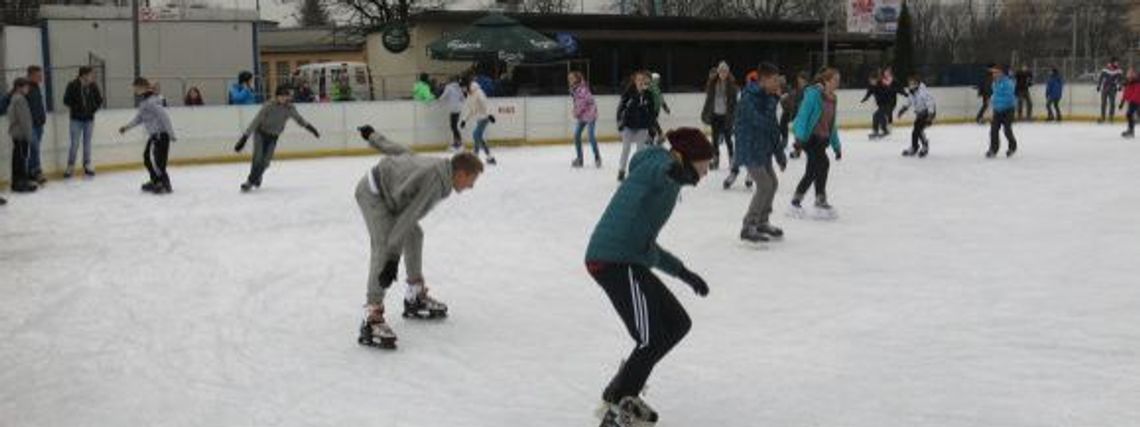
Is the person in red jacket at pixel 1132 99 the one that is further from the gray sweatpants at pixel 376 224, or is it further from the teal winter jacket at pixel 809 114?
the gray sweatpants at pixel 376 224

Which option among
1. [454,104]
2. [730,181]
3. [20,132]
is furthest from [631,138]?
[454,104]

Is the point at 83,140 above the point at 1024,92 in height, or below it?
below

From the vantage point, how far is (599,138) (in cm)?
2197

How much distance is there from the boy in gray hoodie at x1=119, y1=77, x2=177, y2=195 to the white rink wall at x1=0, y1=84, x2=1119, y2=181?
7.72 ft

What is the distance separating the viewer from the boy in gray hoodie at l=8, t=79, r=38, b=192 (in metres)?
13.1

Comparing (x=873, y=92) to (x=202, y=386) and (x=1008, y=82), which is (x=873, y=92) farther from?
(x=202, y=386)

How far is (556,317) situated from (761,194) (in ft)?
10.2

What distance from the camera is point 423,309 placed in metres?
6.61

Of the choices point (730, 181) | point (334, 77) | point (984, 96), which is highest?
point (334, 77)

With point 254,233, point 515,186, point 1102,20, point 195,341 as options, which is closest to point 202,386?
point 195,341

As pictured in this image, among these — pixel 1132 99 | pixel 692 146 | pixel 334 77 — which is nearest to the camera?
pixel 692 146

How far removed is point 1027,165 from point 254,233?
10145 millimetres

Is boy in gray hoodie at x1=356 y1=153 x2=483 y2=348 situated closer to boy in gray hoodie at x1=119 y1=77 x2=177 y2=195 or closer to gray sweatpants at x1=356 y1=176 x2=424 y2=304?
gray sweatpants at x1=356 y1=176 x2=424 y2=304

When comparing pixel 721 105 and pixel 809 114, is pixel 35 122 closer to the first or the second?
pixel 721 105
